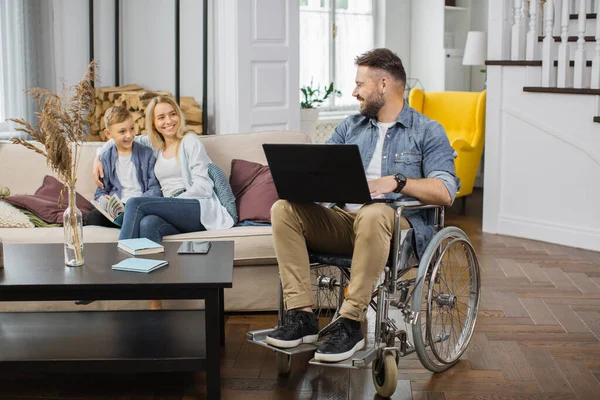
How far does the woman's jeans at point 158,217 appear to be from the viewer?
11.7 feet

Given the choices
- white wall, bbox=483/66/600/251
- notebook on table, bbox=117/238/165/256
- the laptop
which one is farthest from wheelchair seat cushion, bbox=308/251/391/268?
white wall, bbox=483/66/600/251

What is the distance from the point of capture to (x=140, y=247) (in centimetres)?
313

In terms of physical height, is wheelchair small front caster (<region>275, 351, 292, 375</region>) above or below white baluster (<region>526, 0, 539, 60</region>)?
below

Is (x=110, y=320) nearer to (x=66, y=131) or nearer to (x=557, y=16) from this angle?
(x=66, y=131)

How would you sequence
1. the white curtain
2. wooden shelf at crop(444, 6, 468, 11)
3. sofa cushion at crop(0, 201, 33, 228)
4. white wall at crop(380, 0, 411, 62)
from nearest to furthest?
sofa cushion at crop(0, 201, 33, 228)
the white curtain
wooden shelf at crop(444, 6, 468, 11)
white wall at crop(380, 0, 411, 62)

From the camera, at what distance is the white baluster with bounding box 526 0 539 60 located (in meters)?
5.44

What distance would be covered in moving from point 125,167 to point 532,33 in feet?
9.38

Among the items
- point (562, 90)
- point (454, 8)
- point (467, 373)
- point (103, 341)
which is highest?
point (454, 8)

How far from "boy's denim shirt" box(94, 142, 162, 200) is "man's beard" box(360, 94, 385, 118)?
48.4 inches

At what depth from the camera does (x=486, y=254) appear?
16.4ft

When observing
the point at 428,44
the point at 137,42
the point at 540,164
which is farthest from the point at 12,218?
the point at 428,44

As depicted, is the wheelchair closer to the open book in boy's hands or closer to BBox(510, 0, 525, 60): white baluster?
the open book in boy's hands

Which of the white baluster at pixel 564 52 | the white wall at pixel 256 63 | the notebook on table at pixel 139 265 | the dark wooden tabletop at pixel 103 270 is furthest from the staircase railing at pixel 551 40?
the notebook on table at pixel 139 265

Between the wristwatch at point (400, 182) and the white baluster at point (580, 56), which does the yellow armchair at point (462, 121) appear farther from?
the wristwatch at point (400, 182)
